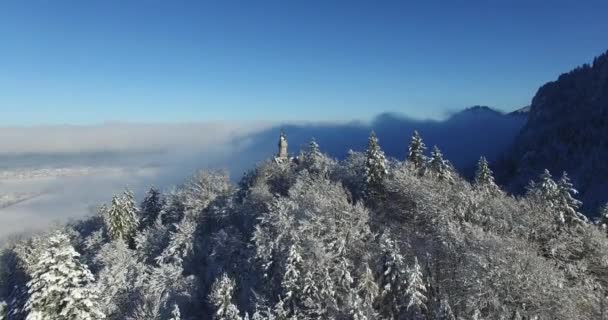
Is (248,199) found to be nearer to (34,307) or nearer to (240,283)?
(240,283)

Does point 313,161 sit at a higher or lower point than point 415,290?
higher

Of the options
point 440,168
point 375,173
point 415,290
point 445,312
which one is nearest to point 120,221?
point 375,173

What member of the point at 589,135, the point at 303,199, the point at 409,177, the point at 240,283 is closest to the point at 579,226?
the point at 409,177

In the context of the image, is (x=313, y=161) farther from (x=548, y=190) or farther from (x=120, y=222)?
(x=120, y=222)

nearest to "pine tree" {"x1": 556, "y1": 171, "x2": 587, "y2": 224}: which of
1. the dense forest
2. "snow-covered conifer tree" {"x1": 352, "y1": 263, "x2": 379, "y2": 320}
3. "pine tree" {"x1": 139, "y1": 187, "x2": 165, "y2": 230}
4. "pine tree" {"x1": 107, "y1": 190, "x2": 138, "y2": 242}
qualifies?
the dense forest

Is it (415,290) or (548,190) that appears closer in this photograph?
(415,290)

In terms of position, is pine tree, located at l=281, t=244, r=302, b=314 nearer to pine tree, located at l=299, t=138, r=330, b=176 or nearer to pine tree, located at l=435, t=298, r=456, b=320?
pine tree, located at l=435, t=298, r=456, b=320

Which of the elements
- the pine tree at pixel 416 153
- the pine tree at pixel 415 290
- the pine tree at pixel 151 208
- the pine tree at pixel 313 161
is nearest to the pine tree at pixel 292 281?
the pine tree at pixel 415 290
